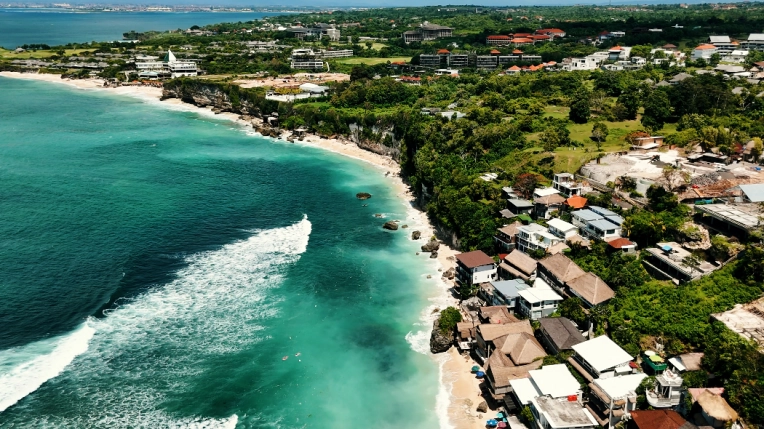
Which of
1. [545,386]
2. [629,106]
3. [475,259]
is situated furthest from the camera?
[629,106]

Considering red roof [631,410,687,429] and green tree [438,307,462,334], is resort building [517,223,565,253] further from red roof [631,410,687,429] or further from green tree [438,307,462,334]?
red roof [631,410,687,429]

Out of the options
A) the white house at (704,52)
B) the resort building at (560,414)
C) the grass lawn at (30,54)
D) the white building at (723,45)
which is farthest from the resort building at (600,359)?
the grass lawn at (30,54)

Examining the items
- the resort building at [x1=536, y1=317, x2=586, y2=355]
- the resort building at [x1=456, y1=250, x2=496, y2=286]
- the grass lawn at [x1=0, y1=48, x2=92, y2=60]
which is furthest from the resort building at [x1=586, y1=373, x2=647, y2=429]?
the grass lawn at [x1=0, y1=48, x2=92, y2=60]

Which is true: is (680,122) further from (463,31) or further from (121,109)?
(463,31)

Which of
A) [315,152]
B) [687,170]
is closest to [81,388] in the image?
[687,170]

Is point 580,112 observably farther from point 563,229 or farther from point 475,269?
point 475,269

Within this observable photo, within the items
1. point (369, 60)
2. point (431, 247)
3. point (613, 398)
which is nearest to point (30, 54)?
point (369, 60)
